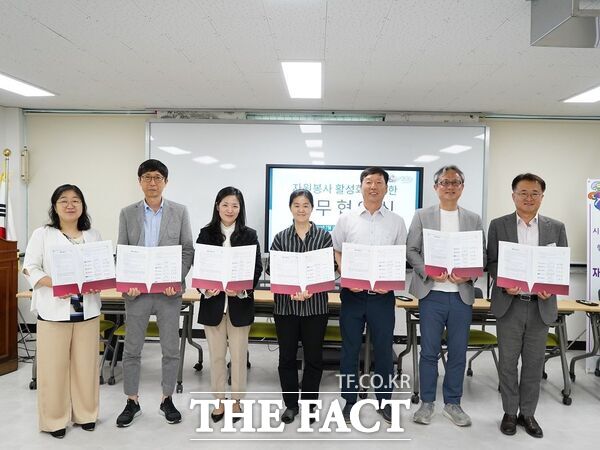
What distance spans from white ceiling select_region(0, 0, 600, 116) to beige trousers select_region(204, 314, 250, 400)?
1.93 metres

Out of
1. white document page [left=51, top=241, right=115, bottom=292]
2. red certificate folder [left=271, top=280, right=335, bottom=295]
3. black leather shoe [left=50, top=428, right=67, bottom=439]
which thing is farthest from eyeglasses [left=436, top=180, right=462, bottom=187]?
black leather shoe [left=50, top=428, right=67, bottom=439]

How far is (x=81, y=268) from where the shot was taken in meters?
2.71

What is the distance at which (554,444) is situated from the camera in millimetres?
2854

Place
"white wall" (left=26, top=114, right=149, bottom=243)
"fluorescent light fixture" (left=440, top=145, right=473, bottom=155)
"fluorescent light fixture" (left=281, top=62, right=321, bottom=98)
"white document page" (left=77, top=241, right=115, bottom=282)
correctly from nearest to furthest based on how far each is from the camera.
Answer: "white document page" (left=77, top=241, right=115, bottom=282) < "fluorescent light fixture" (left=281, top=62, right=321, bottom=98) < "fluorescent light fixture" (left=440, top=145, right=473, bottom=155) < "white wall" (left=26, top=114, right=149, bottom=243)

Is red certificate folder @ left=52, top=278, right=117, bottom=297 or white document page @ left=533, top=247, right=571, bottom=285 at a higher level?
white document page @ left=533, top=247, right=571, bottom=285

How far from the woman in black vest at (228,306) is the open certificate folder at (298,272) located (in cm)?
18

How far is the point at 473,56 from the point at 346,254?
1792 millimetres

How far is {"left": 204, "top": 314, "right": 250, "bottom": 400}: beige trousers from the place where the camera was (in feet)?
9.57

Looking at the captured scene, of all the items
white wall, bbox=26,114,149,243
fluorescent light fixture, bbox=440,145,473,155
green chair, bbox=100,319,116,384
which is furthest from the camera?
white wall, bbox=26,114,149,243

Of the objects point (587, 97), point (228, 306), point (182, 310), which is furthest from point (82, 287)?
point (587, 97)

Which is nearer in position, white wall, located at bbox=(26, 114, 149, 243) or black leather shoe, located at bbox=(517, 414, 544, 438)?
black leather shoe, located at bbox=(517, 414, 544, 438)

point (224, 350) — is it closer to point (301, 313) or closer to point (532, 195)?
point (301, 313)
